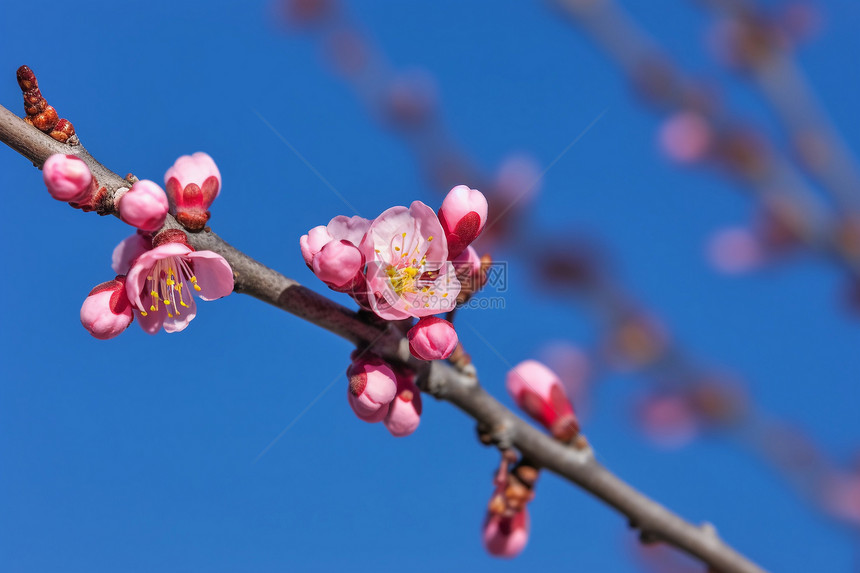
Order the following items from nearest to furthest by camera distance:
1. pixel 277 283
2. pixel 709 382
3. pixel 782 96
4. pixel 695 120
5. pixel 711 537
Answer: pixel 277 283
pixel 711 537
pixel 782 96
pixel 709 382
pixel 695 120

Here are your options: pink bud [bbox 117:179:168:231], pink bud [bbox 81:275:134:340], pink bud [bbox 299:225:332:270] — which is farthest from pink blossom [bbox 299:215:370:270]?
pink bud [bbox 81:275:134:340]

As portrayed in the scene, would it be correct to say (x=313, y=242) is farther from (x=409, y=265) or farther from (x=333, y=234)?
(x=409, y=265)

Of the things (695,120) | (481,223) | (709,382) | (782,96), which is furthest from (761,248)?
(481,223)

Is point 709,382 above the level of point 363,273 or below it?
above

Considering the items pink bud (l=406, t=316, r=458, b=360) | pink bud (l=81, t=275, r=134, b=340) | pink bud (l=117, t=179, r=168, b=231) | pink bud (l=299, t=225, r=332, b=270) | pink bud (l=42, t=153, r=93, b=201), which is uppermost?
pink bud (l=299, t=225, r=332, b=270)

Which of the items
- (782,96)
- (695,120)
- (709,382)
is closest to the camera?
(782,96)

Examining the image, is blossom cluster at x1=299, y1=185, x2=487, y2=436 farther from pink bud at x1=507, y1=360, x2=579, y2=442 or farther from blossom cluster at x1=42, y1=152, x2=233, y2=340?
pink bud at x1=507, y1=360, x2=579, y2=442

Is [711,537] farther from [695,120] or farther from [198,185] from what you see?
[695,120]
